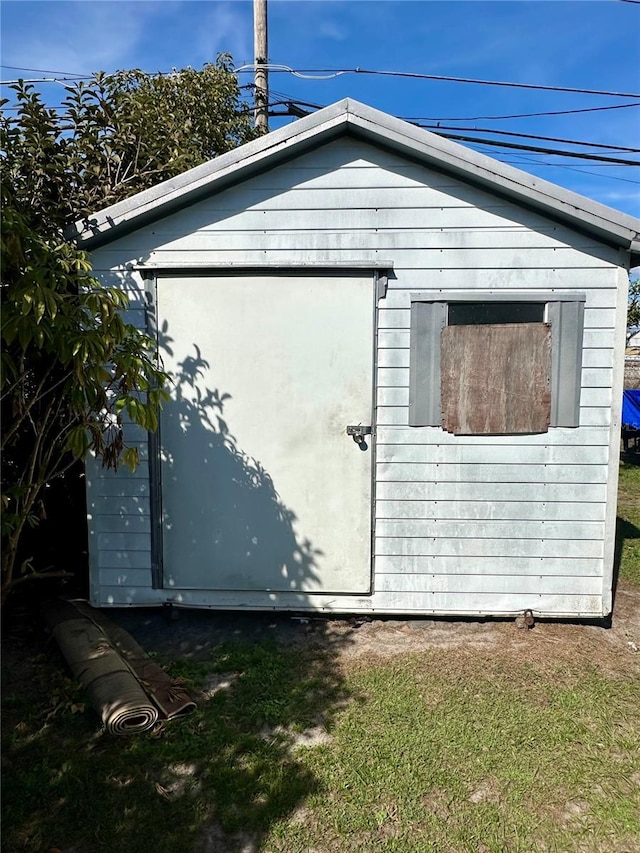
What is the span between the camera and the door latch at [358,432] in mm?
3820

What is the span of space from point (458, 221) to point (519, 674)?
2.88 meters

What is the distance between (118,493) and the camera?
3.94m

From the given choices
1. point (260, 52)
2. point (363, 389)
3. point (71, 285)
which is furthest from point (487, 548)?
point (260, 52)

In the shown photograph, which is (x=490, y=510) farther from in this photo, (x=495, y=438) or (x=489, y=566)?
(x=495, y=438)

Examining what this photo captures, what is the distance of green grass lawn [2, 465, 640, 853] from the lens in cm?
214

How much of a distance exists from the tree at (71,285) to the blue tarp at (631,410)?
8598mm

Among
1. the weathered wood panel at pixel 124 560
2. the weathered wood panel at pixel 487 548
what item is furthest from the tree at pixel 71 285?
the weathered wood panel at pixel 487 548

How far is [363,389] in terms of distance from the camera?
3811mm

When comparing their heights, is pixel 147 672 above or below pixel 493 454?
below

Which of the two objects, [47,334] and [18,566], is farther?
[18,566]

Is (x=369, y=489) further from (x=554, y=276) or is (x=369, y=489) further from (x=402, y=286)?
(x=554, y=276)

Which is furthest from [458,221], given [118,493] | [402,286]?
[118,493]

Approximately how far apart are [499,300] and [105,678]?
10.8 ft

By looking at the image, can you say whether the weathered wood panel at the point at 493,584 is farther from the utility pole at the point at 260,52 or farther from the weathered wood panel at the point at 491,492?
the utility pole at the point at 260,52
